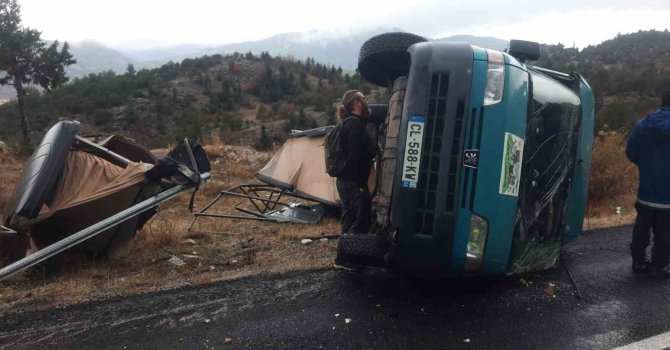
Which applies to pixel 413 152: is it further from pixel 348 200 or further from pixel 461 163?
pixel 348 200

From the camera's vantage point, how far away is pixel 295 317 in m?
3.38

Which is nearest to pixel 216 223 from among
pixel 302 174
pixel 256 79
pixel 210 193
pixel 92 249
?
pixel 302 174

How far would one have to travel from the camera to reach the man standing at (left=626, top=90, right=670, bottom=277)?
13.9ft

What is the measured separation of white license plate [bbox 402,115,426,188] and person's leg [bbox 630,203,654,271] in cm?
249

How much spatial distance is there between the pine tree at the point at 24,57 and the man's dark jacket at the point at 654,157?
2150 centimetres

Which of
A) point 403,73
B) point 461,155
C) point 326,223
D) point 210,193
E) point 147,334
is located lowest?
point 210,193

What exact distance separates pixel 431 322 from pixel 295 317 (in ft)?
2.93

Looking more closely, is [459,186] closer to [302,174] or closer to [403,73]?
[403,73]

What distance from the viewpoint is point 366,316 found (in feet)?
11.1

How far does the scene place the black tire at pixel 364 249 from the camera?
3.45 meters

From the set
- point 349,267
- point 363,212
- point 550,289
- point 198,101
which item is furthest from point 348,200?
point 198,101

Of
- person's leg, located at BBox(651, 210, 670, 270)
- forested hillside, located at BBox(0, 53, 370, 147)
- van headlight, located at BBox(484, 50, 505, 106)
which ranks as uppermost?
van headlight, located at BBox(484, 50, 505, 106)

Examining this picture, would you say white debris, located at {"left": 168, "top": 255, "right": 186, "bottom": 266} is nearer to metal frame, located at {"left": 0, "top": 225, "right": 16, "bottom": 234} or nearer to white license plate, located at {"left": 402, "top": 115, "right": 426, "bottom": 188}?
metal frame, located at {"left": 0, "top": 225, "right": 16, "bottom": 234}

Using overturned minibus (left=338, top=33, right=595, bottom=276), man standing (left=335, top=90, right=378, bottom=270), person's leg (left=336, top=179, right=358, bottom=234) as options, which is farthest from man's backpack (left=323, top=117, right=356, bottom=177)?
overturned minibus (left=338, top=33, right=595, bottom=276)
